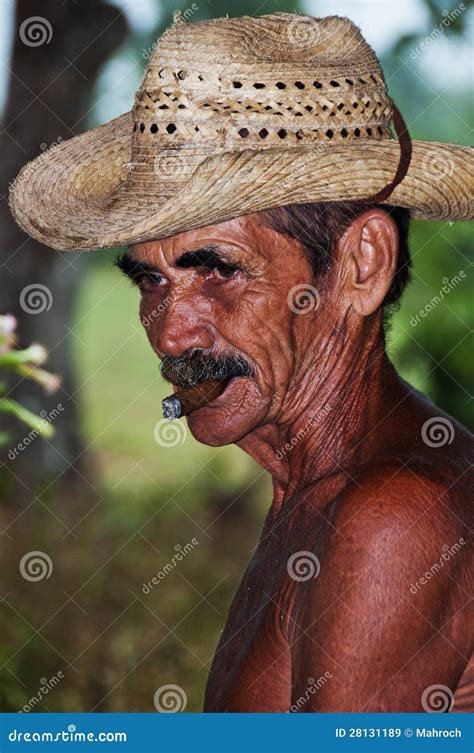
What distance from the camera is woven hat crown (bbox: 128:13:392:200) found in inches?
61.3

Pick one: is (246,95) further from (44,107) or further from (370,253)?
(44,107)

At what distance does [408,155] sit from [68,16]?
160 inches

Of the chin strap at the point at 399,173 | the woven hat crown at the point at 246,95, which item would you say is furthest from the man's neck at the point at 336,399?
the woven hat crown at the point at 246,95

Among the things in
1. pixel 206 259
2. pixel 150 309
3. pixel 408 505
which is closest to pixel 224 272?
pixel 206 259

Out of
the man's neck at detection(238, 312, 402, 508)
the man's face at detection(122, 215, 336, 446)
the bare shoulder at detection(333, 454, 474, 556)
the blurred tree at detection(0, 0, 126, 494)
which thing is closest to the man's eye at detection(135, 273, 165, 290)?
the man's face at detection(122, 215, 336, 446)

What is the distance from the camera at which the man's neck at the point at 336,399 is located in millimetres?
1672

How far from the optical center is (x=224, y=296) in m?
1.65

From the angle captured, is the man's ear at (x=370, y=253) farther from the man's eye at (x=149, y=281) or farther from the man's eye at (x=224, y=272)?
the man's eye at (x=149, y=281)

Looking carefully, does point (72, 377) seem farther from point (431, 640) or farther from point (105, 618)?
point (431, 640)

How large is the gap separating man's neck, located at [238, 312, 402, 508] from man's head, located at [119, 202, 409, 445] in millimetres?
29

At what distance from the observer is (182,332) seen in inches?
64.0

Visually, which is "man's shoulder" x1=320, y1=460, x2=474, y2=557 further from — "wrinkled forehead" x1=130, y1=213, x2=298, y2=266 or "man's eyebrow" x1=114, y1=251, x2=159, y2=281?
"man's eyebrow" x1=114, y1=251, x2=159, y2=281

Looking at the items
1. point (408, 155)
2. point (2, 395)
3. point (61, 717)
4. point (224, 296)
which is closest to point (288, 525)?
point (224, 296)

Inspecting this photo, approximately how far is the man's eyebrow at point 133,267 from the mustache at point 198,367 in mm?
153
